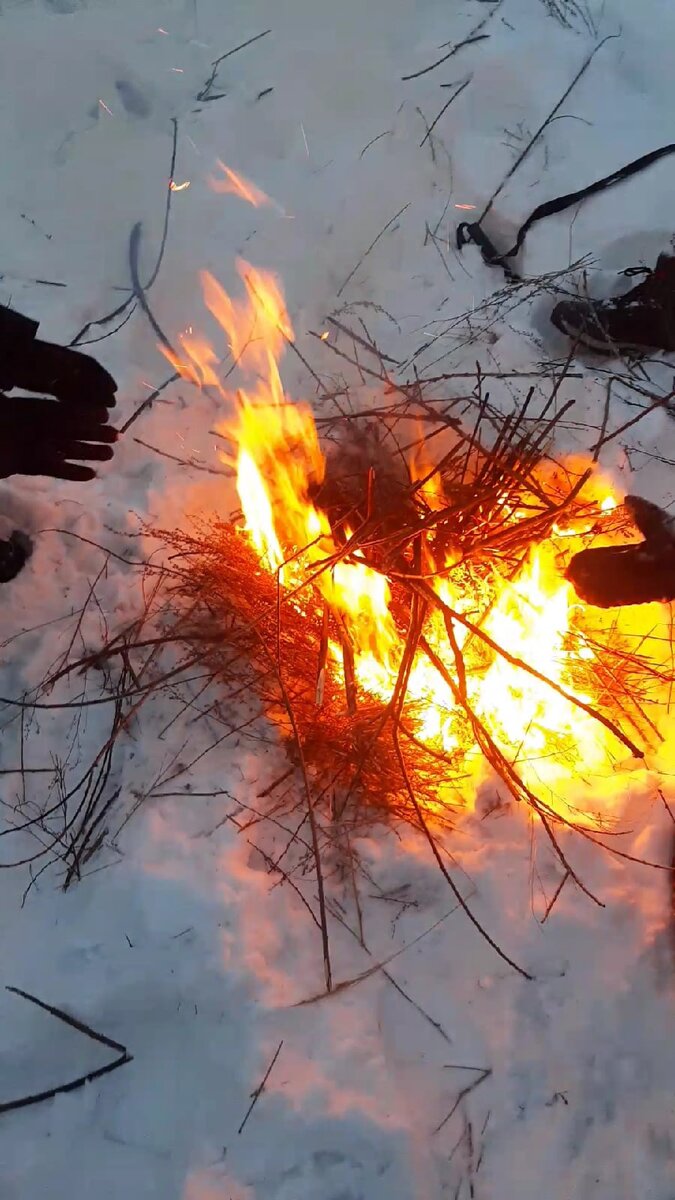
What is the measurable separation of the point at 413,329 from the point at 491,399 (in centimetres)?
46

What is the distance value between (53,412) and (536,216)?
212 centimetres

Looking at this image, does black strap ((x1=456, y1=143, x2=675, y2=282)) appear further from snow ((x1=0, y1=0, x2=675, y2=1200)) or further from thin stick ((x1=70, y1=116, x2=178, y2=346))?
thin stick ((x1=70, y1=116, x2=178, y2=346))

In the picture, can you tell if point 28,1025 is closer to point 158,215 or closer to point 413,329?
point 413,329

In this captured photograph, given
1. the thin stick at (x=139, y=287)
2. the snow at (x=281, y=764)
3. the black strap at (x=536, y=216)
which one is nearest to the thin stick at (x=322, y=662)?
the snow at (x=281, y=764)

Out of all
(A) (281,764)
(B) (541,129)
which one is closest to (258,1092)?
(A) (281,764)

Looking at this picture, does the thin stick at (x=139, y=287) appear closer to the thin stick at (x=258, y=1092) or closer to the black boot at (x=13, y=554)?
the black boot at (x=13, y=554)

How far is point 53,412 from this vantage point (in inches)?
91.0

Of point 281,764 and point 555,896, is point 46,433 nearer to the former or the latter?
point 281,764

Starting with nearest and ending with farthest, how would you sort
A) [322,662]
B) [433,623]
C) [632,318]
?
[322,662]
[433,623]
[632,318]

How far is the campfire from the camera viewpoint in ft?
7.91

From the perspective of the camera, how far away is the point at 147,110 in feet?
11.9

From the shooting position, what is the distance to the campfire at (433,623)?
7.91ft

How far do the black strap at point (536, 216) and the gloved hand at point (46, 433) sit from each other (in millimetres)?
1782

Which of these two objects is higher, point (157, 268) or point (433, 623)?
point (157, 268)
